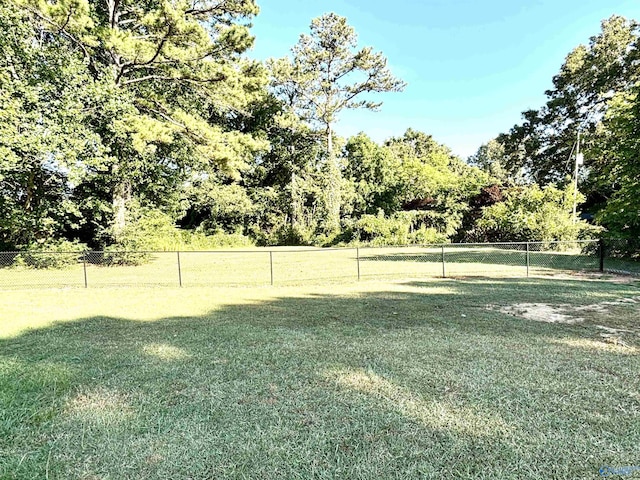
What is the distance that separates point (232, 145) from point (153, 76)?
14.3 ft

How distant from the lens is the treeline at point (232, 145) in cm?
1318

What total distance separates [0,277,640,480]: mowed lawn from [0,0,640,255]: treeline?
9797mm

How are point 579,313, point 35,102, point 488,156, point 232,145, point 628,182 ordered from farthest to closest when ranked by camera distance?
point 488,156 → point 232,145 → point 628,182 → point 35,102 → point 579,313

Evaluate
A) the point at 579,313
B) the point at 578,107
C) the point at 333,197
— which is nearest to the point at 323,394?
the point at 579,313

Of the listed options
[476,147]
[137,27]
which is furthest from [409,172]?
[476,147]

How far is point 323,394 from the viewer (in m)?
3.41

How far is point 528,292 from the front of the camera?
853cm

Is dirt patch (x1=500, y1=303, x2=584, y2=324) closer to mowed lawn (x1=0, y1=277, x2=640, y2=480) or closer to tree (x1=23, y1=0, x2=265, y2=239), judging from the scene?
mowed lawn (x1=0, y1=277, x2=640, y2=480)

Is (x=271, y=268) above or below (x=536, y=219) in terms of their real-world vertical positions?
below

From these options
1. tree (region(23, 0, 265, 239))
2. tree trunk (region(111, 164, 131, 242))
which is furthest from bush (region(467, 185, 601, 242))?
tree trunk (region(111, 164, 131, 242))

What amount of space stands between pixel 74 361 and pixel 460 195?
88.1 ft

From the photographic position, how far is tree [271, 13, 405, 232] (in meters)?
27.9

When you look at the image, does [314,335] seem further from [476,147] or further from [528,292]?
[476,147]

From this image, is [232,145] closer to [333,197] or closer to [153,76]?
[153,76]
